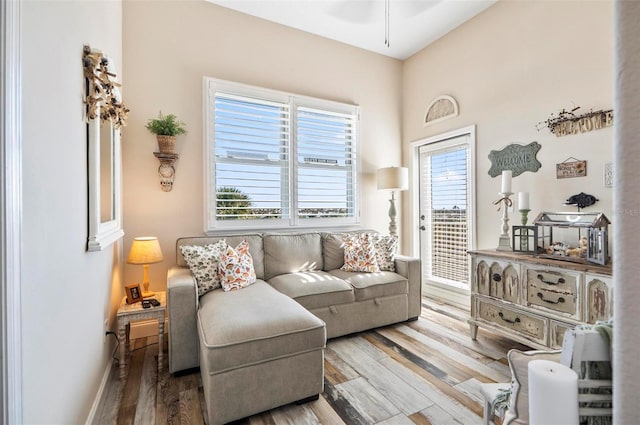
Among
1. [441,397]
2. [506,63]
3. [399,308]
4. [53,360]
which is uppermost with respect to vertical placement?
[506,63]

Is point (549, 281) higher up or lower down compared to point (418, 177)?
lower down

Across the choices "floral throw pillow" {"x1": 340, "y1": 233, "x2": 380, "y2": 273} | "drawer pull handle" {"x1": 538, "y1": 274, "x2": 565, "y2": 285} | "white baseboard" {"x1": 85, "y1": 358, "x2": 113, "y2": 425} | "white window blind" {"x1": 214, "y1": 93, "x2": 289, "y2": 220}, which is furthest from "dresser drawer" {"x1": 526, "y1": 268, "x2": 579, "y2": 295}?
"white baseboard" {"x1": 85, "y1": 358, "x2": 113, "y2": 425}

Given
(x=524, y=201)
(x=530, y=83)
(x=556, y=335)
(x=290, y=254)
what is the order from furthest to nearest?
(x=290, y=254), (x=530, y=83), (x=524, y=201), (x=556, y=335)

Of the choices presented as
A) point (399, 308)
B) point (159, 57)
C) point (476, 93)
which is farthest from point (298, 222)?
point (476, 93)

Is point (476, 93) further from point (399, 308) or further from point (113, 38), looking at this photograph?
point (113, 38)

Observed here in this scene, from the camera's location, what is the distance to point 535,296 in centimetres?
228

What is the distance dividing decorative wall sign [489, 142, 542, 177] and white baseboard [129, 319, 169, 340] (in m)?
3.58

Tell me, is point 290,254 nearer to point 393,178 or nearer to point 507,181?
point 393,178

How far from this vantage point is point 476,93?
3.33m

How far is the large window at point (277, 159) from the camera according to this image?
314 centimetres

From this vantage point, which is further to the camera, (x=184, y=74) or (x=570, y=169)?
(x=184, y=74)

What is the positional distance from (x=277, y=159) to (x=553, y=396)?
313 centimetres

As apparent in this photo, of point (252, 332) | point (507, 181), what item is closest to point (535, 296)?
point (507, 181)

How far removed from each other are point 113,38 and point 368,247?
2860 mm
